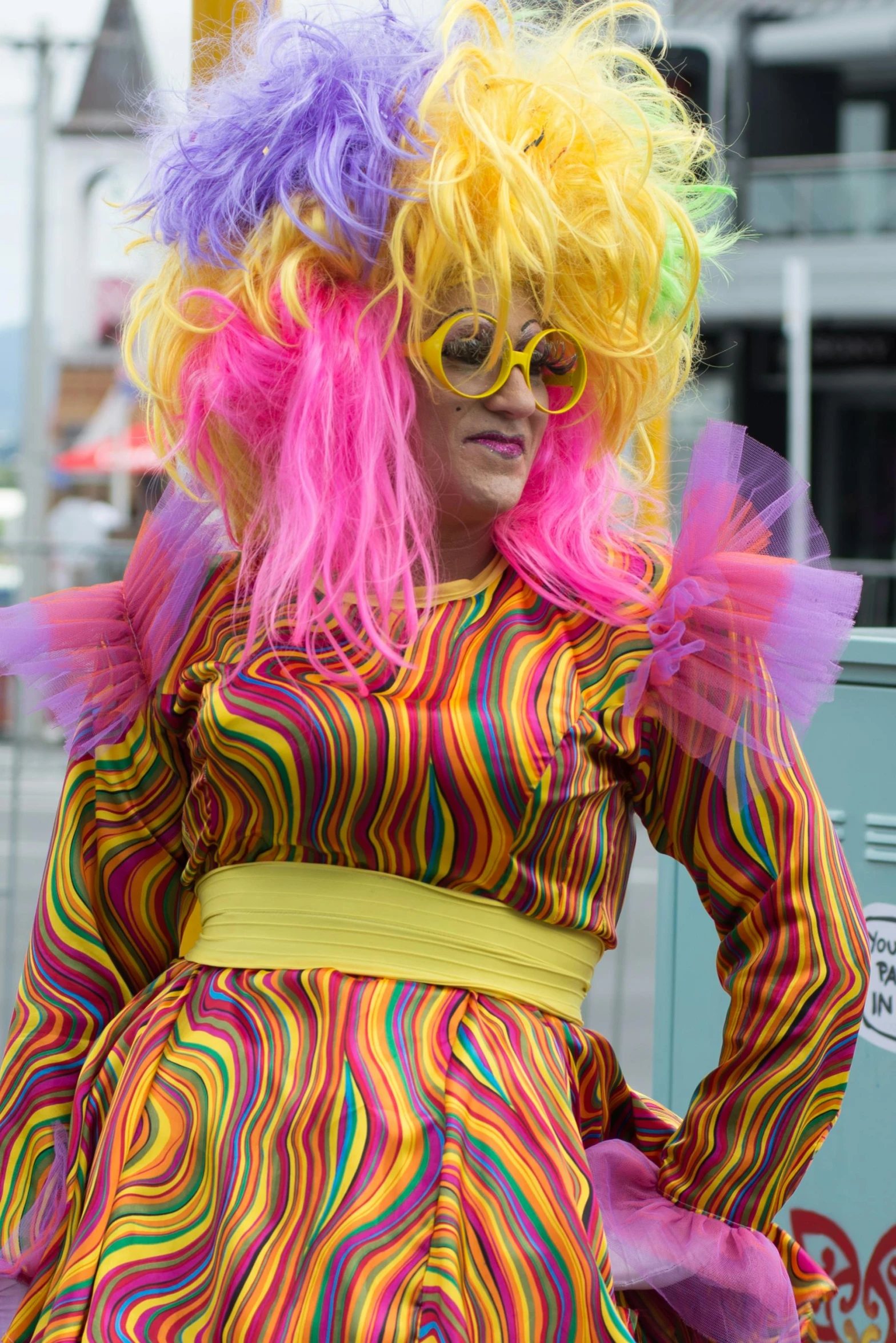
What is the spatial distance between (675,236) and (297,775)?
0.78 m

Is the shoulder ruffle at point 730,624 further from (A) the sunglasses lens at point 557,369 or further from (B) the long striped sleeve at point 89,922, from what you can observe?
(B) the long striped sleeve at point 89,922

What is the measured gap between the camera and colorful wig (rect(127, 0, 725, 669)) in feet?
5.62

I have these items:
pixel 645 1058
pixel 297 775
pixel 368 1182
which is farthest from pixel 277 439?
pixel 645 1058

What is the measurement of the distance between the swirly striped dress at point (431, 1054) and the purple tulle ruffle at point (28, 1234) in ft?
0.03

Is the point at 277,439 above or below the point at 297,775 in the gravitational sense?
above

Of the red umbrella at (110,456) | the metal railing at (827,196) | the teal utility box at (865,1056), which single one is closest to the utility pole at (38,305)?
the red umbrella at (110,456)

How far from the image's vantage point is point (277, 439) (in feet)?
6.01

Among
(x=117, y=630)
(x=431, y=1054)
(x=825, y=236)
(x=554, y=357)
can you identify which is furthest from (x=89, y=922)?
(x=825, y=236)

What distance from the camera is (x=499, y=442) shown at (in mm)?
1764

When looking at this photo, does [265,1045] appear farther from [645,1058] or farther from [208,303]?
[645,1058]

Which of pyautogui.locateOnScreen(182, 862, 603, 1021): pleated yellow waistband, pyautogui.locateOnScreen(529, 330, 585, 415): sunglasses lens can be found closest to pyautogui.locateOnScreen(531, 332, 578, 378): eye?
pyautogui.locateOnScreen(529, 330, 585, 415): sunglasses lens

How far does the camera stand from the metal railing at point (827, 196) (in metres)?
17.2

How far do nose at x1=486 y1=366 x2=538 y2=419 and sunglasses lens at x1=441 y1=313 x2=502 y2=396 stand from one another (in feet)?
0.05

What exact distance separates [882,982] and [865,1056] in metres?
0.12
